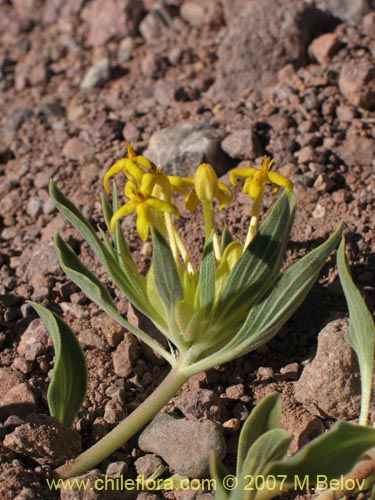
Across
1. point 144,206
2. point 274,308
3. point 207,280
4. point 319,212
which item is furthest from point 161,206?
point 319,212

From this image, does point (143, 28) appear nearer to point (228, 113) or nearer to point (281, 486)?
point (228, 113)

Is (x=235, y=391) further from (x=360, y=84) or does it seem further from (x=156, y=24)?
(x=156, y=24)

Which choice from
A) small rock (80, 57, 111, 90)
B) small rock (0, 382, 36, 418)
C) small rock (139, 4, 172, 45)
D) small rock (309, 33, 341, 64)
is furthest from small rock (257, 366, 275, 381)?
small rock (139, 4, 172, 45)

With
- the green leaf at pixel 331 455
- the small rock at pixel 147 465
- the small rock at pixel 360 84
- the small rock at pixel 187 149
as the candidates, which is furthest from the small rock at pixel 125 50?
the green leaf at pixel 331 455

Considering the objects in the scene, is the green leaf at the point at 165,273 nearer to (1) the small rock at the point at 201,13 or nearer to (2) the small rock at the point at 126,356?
(2) the small rock at the point at 126,356

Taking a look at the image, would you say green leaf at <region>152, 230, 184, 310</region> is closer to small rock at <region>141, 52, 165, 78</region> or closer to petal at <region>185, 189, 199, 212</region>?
petal at <region>185, 189, 199, 212</region>

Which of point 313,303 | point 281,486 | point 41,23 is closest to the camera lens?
point 281,486

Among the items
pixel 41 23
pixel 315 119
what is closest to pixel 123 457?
pixel 315 119
